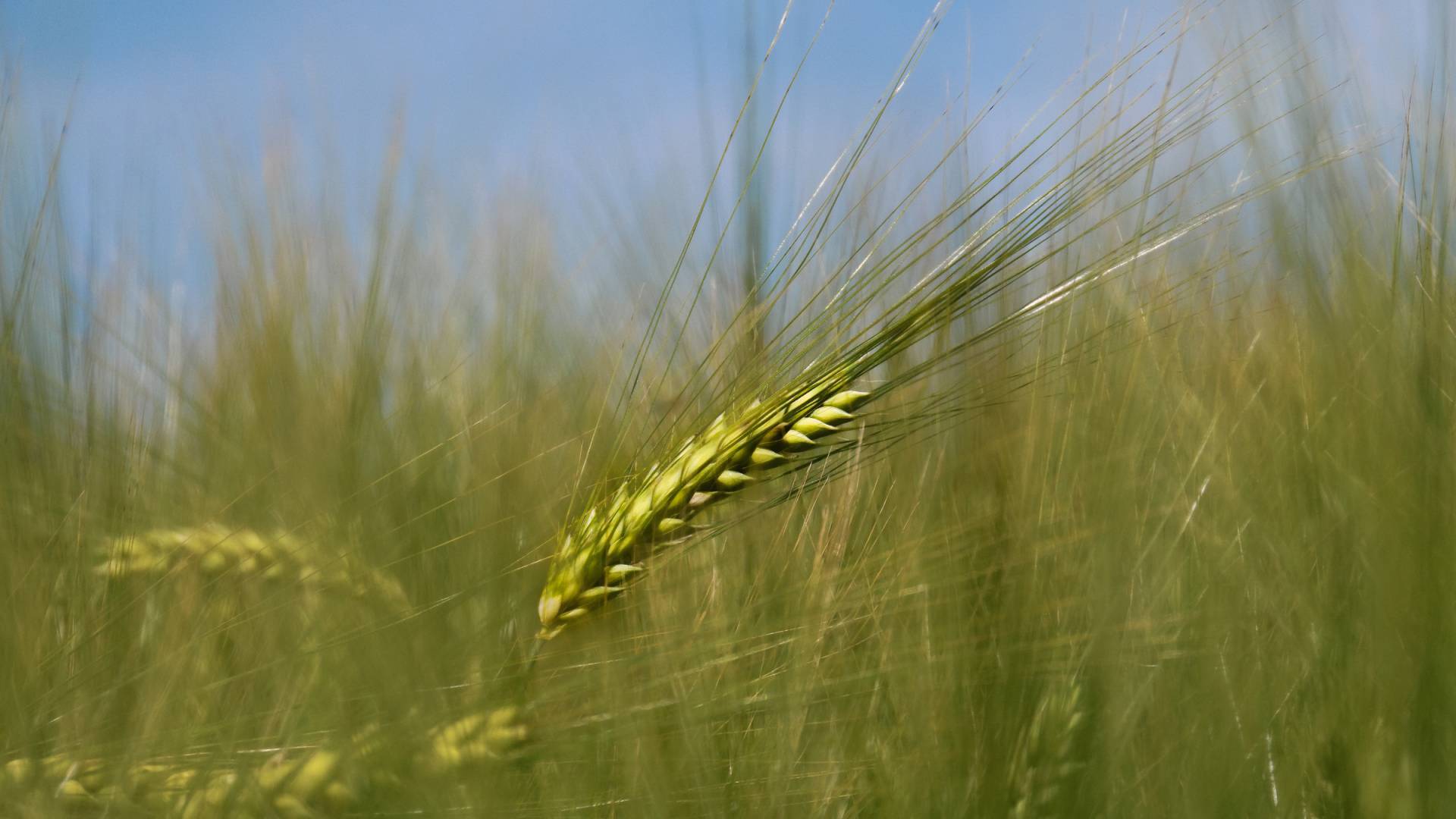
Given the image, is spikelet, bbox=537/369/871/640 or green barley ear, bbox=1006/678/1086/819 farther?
spikelet, bbox=537/369/871/640

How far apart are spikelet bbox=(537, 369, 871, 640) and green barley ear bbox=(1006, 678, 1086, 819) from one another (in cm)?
22

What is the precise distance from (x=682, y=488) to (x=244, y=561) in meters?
0.32

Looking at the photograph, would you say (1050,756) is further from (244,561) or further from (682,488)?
(244,561)

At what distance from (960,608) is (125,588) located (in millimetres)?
606

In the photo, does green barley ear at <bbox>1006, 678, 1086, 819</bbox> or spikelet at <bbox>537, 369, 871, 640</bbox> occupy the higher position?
spikelet at <bbox>537, 369, 871, 640</bbox>

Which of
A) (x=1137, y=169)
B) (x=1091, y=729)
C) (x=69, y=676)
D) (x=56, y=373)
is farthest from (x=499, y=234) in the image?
(x=1091, y=729)

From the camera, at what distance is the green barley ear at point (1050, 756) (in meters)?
0.63

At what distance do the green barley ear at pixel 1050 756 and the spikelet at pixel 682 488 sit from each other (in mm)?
223

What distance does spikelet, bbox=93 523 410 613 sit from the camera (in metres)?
0.70

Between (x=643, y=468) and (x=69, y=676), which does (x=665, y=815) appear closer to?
(x=643, y=468)

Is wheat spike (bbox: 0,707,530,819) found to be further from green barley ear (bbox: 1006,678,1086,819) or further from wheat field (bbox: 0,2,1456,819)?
green barley ear (bbox: 1006,678,1086,819)

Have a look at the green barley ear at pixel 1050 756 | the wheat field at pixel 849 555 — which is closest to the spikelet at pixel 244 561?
the wheat field at pixel 849 555

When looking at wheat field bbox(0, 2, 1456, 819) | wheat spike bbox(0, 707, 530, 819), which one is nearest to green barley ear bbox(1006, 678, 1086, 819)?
wheat field bbox(0, 2, 1456, 819)

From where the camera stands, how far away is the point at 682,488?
0.78m
